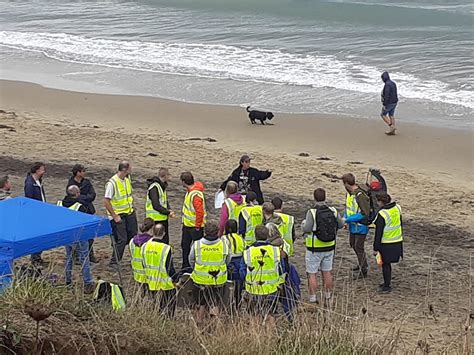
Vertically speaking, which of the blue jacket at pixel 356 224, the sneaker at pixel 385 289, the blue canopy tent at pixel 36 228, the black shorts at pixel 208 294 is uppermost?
the blue canopy tent at pixel 36 228

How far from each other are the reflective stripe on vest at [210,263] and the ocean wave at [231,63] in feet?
51.2

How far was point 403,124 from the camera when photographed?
2144 centimetres

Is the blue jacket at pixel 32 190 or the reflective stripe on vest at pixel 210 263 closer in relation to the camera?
the reflective stripe on vest at pixel 210 263

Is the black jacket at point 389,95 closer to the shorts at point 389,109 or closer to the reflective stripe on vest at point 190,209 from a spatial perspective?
the shorts at point 389,109

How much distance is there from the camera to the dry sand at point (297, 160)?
38.3ft

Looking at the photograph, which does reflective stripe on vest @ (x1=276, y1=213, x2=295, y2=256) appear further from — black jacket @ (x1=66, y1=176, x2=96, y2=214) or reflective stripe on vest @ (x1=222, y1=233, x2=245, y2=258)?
black jacket @ (x1=66, y1=176, x2=96, y2=214)

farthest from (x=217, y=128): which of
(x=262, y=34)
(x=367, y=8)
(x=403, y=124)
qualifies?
(x=367, y=8)

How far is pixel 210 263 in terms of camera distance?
31.1 ft

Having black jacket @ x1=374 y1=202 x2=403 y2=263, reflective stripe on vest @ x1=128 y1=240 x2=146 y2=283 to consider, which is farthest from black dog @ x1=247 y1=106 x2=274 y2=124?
reflective stripe on vest @ x1=128 y1=240 x2=146 y2=283

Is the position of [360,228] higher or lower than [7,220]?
lower

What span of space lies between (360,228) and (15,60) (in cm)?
2269

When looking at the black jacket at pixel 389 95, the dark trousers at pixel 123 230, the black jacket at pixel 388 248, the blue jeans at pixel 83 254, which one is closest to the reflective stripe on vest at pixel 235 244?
the blue jeans at pixel 83 254

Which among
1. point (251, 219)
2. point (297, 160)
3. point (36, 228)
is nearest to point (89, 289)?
point (36, 228)

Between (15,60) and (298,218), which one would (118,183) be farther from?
(15,60)
